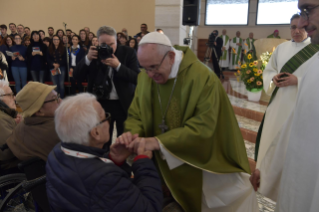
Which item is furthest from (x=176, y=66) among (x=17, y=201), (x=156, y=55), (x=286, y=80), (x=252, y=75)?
(x=252, y=75)

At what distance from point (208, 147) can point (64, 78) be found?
21.2 feet

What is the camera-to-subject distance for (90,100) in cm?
133

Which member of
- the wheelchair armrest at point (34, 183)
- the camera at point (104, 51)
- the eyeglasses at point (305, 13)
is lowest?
the wheelchair armrest at point (34, 183)

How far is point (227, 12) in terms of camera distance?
13344mm

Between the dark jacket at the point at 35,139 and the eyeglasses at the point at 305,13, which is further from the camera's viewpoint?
the dark jacket at the point at 35,139

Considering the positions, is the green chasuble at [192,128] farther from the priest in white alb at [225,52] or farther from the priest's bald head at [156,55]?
the priest in white alb at [225,52]

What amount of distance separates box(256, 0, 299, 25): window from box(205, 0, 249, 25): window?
679 millimetres

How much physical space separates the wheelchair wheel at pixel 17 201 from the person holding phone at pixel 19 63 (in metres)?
5.73

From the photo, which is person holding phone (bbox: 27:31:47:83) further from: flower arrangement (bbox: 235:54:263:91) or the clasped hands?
the clasped hands

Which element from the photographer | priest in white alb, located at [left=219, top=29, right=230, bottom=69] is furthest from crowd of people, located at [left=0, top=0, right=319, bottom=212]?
priest in white alb, located at [left=219, top=29, right=230, bottom=69]

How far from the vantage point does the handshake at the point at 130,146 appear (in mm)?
1600

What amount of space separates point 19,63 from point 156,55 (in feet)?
22.3

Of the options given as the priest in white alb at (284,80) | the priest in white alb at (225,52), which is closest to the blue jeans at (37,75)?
the priest in white alb at (284,80)

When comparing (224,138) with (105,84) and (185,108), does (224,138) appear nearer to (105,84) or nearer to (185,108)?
(185,108)
